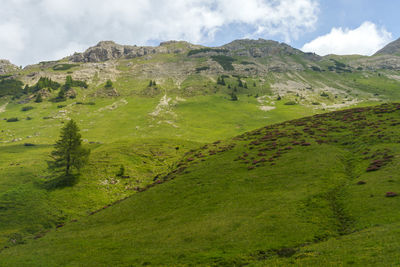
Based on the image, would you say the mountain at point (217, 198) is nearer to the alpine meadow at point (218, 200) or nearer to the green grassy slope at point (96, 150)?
the alpine meadow at point (218, 200)

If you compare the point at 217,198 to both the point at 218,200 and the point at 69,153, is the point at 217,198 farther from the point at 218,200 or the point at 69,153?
the point at 69,153

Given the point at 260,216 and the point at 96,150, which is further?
the point at 96,150

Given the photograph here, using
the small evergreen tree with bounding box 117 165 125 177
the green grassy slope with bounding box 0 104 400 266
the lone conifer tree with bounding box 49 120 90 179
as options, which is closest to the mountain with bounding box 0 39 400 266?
the green grassy slope with bounding box 0 104 400 266

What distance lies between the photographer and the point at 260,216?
36781mm

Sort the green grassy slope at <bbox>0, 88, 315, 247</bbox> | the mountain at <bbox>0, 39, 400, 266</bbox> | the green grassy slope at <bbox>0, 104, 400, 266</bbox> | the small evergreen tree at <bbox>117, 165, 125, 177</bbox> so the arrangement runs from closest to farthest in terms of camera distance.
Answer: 1. the green grassy slope at <bbox>0, 104, 400, 266</bbox>
2. the mountain at <bbox>0, 39, 400, 266</bbox>
3. the green grassy slope at <bbox>0, 88, 315, 247</bbox>
4. the small evergreen tree at <bbox>117, 165, 125, 177</bbox>

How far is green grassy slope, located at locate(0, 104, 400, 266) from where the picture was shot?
27.8 metres

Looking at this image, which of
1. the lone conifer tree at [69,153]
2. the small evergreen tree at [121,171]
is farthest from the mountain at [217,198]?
the lone conifer tree at [69,153]

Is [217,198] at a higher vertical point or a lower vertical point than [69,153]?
lower

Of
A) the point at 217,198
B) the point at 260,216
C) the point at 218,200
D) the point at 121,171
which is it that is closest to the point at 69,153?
the point at 121,171

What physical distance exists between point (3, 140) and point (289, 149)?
507 ft

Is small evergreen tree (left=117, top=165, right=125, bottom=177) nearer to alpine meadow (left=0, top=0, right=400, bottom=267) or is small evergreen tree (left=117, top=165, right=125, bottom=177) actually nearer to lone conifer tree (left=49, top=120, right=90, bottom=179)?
alpine meadow (left=0, top=0, right=400, bottom=267)

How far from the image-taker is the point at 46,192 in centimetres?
6788

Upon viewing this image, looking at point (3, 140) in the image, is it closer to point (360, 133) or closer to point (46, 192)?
point (46, 192)

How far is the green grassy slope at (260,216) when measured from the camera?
91.1 ft
